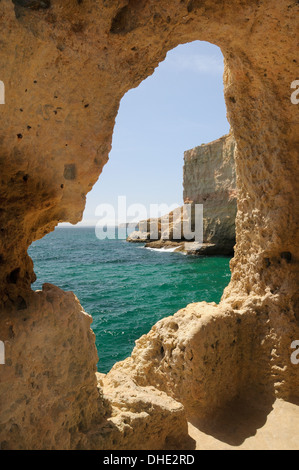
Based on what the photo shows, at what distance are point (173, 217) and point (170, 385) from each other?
33.3 m

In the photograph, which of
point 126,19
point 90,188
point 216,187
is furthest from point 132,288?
point 126,19

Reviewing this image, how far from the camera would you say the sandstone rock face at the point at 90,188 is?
2695 mm

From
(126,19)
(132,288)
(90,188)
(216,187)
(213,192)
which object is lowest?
(132,288)

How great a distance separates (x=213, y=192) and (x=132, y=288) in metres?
13.5

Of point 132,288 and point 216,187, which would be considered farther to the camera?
point 216,187

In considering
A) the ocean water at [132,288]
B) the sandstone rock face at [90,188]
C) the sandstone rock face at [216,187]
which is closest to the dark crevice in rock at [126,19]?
the sandstone rock face at [90,188]

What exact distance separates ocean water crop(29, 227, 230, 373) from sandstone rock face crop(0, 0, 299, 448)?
5.00 meters

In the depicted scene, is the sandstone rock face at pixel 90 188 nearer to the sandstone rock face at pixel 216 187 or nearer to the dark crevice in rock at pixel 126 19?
the dark crevice in rock at pixel 126 19

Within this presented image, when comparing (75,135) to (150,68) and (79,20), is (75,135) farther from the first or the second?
(150,68)

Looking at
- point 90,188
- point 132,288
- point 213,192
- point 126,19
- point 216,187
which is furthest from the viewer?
point 213,192

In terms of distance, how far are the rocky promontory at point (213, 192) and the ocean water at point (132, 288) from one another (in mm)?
2104

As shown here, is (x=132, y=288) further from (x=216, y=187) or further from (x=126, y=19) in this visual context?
(x=126, y=19)

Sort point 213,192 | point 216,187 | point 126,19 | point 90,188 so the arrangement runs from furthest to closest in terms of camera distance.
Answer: point 213,192 → point 216,187 → point 126,19 → point 90,188

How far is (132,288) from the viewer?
60.9ft
